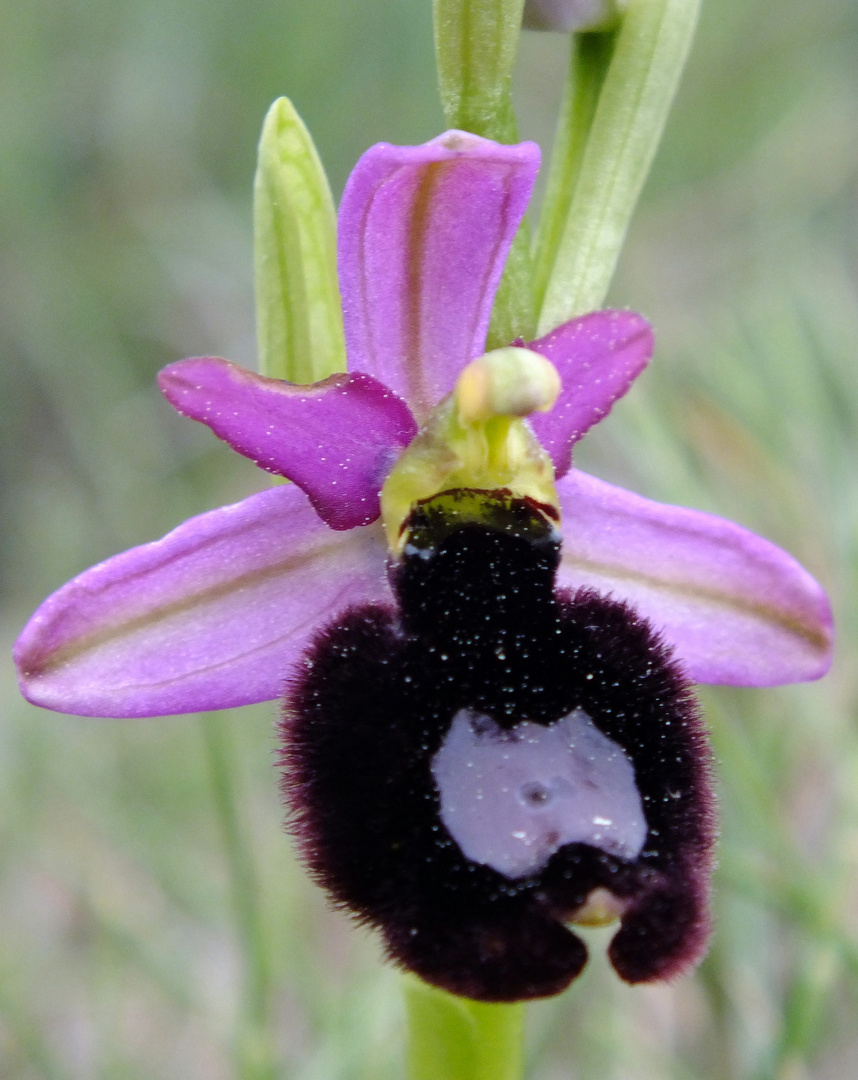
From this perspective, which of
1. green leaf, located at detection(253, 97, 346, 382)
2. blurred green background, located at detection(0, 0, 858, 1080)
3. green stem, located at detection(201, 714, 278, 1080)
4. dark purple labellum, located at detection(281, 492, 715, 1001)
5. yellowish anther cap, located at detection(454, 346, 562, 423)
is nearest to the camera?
dark purple labellum, located at detection(281, 492, 715, 1001)

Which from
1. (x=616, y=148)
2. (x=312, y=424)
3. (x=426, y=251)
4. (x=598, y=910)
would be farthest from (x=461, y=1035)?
(x=616, y=148)

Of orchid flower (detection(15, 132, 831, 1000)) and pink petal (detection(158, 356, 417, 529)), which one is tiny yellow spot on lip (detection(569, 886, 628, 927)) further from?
pink petal (detection(158, 356, 417, 529))

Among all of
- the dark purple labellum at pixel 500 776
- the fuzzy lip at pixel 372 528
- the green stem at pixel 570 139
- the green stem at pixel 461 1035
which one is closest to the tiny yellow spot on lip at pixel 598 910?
the dark purple labellum at pixel 500 776

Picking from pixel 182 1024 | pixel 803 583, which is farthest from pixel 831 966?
pixel 182 1024

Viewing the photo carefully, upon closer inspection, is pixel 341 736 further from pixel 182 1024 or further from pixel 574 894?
pixel 182 1024

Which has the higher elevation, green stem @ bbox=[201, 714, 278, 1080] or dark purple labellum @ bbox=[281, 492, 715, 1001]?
dark purple labellum @ bbox=[281, 492, 715, 1001]

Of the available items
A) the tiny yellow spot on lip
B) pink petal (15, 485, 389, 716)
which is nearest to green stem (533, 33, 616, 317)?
pink petal (15, 485, 389, 716)
